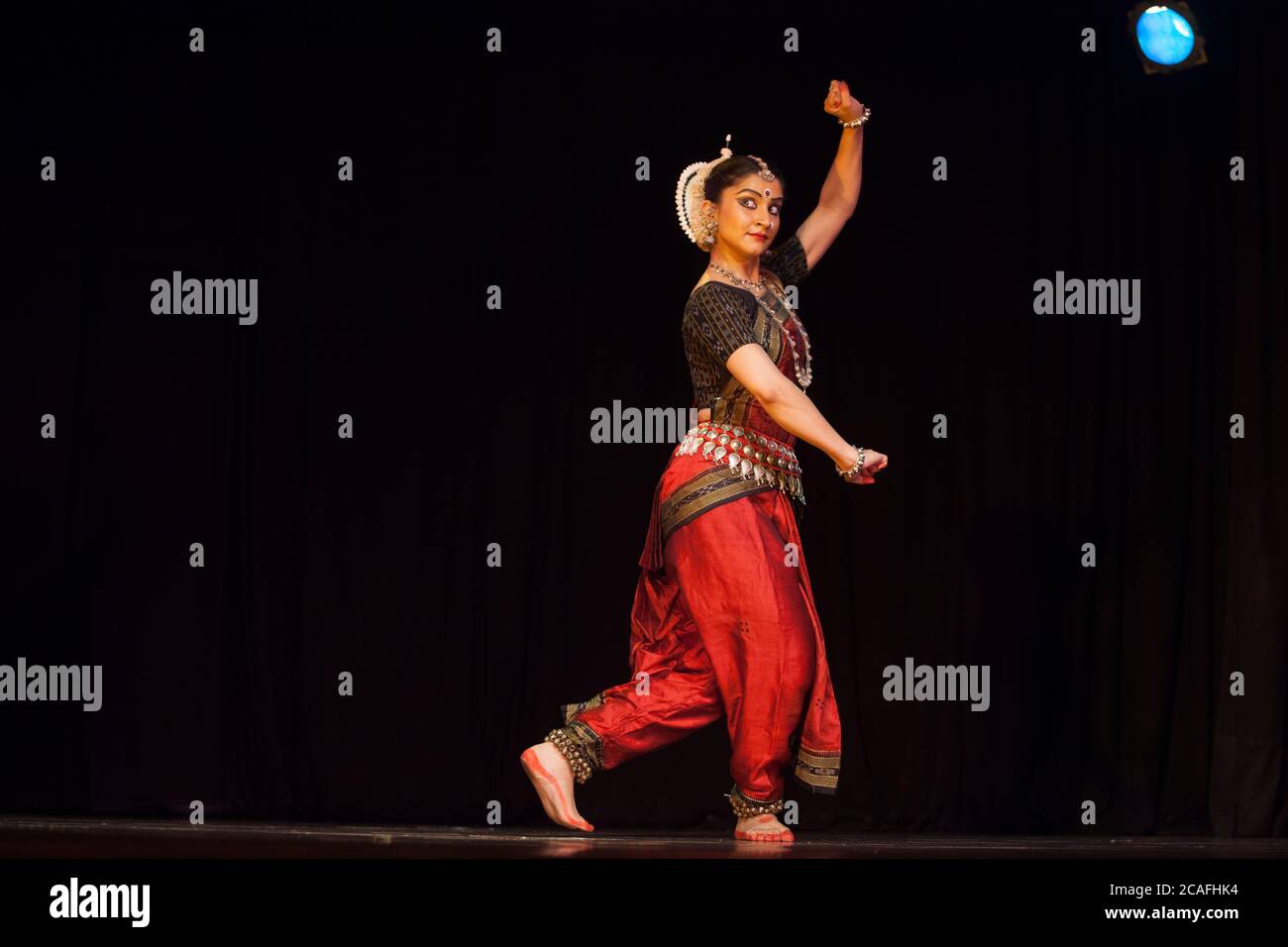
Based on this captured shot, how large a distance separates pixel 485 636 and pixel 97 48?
2.12 m

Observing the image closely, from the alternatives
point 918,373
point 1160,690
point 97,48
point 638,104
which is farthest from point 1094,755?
point 97,48

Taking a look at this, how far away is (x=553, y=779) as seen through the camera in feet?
14.4

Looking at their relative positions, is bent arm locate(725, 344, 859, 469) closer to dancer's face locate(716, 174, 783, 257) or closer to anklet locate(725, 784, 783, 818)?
dancer's face locate(716, 174, 783, 257)

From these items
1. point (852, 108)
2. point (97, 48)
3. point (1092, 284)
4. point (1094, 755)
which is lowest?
point (1094, 755)

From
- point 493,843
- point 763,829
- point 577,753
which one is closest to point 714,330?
point 577,753

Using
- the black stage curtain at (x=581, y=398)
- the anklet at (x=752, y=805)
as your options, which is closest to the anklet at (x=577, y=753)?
the anklet at (x=752, y=805)

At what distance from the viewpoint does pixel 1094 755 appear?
4.90 m

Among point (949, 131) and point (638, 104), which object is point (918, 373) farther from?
point (638, 104)

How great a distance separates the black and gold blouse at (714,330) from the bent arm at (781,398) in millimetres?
46

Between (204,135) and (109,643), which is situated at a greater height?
(204,135)

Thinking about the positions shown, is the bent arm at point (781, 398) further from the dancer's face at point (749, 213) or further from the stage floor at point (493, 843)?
the stage floor at point (493, 843)

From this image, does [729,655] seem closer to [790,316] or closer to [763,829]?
[763,829]

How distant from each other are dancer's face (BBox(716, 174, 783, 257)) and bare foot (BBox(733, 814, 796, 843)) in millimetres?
1416

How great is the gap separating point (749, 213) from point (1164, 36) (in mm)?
1208
